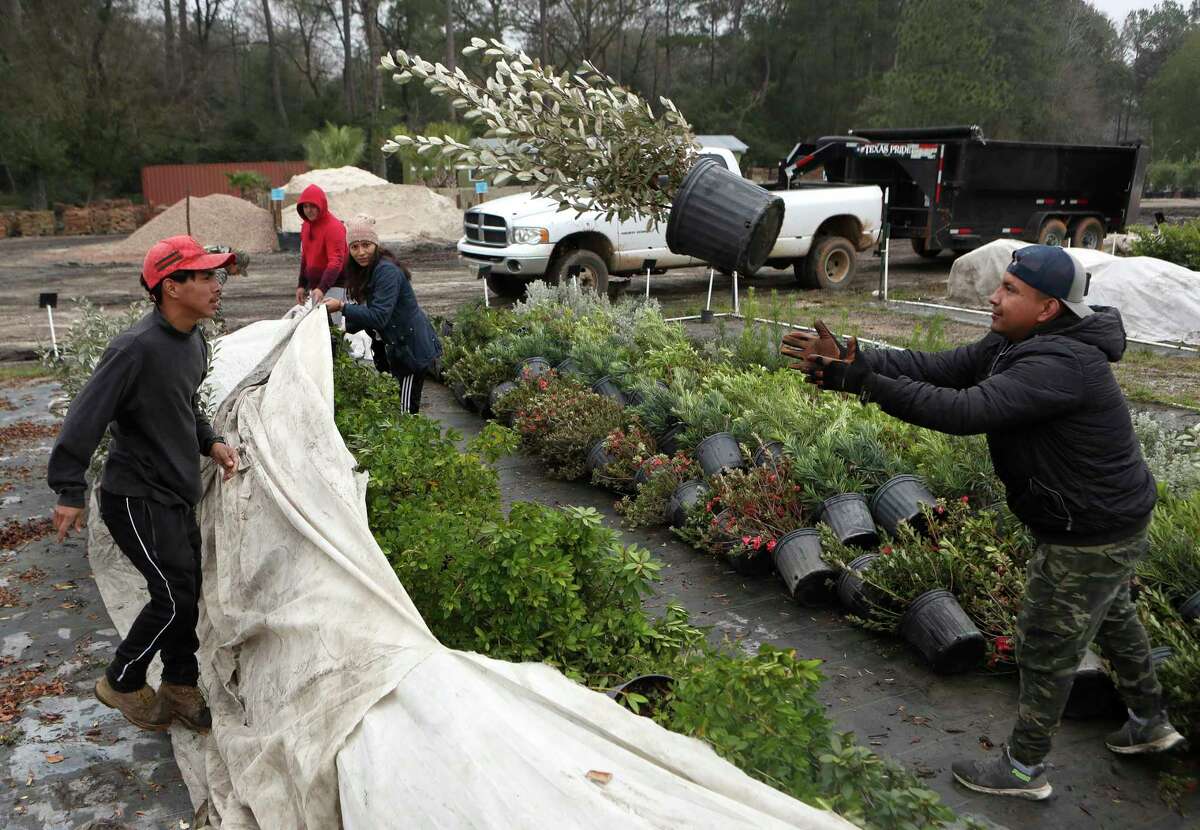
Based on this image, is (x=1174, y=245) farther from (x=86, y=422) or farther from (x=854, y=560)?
(x=86, y=422)

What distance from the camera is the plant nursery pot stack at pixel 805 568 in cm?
464

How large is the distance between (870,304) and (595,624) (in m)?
11.7

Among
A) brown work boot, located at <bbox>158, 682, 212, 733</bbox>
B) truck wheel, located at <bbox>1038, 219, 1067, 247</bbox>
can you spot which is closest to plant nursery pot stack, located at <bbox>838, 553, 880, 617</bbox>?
brown work boot, located at <bbox>158, 682, 212, 733</bbox>

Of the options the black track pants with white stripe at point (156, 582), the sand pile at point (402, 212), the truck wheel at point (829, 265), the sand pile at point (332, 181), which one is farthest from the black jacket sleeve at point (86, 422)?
the sand pile at point (332, 181)

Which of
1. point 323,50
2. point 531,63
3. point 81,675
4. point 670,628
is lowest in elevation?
point 81,675

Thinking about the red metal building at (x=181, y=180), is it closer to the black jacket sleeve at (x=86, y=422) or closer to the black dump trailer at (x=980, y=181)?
the black dump trailer at (x=980, y=181)

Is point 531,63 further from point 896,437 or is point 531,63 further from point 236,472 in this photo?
point 896,437

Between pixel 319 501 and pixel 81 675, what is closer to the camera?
pixel 319 501

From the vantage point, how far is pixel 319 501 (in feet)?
11.7

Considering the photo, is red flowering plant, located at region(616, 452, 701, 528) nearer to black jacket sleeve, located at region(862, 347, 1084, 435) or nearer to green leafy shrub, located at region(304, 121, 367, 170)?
black jacket sleeve, located at region(862, 347, 1084, 435)

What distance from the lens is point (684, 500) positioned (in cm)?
555

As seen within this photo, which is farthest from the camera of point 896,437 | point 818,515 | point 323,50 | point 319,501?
point 323,50

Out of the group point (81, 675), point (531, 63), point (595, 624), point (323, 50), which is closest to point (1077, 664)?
point (595, 624)

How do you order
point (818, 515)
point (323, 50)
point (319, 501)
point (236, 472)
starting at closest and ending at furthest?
point (319, 501), point (236, 472), point (818, 515), point (323, 50)
